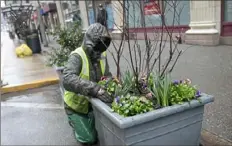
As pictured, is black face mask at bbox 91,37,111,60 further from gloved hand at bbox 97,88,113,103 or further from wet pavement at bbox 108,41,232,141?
wet pavement at bbox 108,41,232,141

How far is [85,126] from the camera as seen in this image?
3.38 metres

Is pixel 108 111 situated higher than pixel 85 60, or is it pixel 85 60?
pixel 85 60

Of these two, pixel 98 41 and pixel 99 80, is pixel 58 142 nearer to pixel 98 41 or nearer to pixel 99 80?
pixel 99 80

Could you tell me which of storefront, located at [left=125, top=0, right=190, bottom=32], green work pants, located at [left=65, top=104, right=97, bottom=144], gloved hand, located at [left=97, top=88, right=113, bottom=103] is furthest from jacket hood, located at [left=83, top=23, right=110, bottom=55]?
green work pants, located at [left=65, top=104, right=97, bottom=144]

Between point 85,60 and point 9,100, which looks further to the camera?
point 9,100

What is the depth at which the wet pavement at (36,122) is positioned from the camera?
3.51 metres

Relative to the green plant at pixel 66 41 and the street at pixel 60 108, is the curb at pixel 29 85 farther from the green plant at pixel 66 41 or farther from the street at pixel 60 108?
the green plant at pixel 66 41

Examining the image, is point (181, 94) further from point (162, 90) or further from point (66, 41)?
point (66, 41)

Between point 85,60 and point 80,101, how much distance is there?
55 centimetres

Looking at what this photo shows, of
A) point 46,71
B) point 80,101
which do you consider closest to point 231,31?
point 46,71

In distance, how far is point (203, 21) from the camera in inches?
349

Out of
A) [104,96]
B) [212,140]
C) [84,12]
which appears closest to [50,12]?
[84,12]

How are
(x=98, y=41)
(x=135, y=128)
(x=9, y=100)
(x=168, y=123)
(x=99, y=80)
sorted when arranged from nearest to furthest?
(x=135, y=128) < (x=168, y=123) < (x=98, y=41) < (x=99, y=80) < (x=9, y=100)

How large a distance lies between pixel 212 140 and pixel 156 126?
103 centimetres
